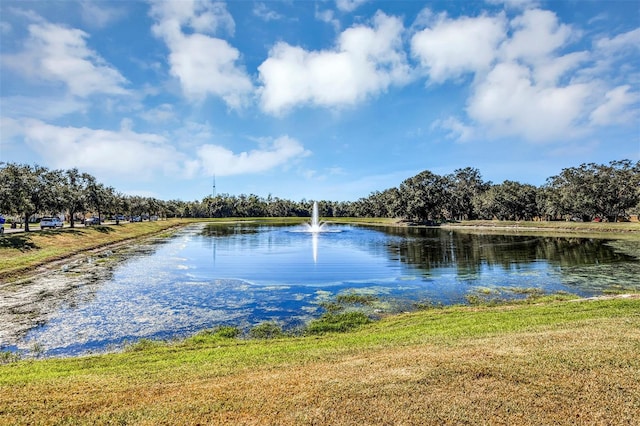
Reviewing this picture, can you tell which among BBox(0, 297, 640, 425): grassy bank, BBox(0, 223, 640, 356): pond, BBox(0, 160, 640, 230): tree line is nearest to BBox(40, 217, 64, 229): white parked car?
BBox(0, 160, 640, 230): tree line

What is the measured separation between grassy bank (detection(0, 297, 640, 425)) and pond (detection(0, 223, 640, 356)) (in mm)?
4981

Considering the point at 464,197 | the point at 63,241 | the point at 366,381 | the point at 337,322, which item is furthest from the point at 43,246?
the point at 464,197

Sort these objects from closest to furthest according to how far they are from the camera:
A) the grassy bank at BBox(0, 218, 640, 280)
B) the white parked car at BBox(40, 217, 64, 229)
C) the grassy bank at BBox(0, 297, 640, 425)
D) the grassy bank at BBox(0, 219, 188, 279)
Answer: the grassy bank at BBox(0, 297, 640, 425)
the grassy bank at BBox(0, 219, 188, 279)
the grassy bank at BBox(0, 218, 640, 280)
the white parked car at BBox(40, 217, 64, 229)

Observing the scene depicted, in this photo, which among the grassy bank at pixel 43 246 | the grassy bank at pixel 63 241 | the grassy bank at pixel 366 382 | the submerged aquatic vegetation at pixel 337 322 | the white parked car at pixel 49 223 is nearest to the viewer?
the grassy bank at pixel 366 382

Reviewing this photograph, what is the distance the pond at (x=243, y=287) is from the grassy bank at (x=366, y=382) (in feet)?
16.3

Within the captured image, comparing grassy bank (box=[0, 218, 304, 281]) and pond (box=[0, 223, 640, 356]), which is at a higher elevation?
grassy bank (box=[0, 218, 304, 281])

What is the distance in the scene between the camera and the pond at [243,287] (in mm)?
17197

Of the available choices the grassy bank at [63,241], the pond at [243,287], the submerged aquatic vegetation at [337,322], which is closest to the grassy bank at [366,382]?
the submerged aquatic vegetation at [337,322]

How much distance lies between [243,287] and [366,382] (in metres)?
19.3

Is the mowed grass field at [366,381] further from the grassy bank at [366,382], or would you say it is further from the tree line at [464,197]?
the tree line at [464,197]

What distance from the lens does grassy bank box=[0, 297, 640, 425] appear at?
6930 mm

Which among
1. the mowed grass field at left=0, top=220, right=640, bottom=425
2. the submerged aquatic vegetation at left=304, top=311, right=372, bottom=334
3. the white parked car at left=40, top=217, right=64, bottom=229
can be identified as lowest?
the submerged aquatic vegetation at left=304, top=311, right=372, bottom=334

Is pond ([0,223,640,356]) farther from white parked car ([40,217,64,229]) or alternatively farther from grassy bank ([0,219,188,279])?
white parked car ([40,217,64,229])

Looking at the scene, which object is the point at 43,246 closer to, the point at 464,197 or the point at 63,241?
the point at 63,241
